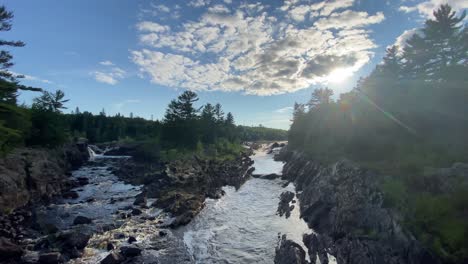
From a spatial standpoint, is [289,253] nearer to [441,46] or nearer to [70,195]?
[70,195]

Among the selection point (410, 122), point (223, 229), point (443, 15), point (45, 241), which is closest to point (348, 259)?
point (223, 229)

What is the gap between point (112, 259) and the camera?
16906 millimetres

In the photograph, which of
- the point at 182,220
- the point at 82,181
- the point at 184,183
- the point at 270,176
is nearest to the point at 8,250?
the point at 182,220

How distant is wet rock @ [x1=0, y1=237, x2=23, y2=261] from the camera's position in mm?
16680

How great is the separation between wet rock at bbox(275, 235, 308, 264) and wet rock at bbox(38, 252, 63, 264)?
14147 mm

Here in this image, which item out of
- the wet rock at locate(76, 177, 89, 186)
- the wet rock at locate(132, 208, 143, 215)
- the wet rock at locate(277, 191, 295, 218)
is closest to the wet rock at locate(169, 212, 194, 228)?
the wet rock at locate(132, 208, 143, 215)

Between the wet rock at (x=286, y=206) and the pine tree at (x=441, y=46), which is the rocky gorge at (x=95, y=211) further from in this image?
the pine tree at (x=441, y=46)

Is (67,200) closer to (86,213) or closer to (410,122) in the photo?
(86,213)

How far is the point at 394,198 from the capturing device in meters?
17.0

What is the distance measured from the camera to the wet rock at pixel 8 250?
16.7 meters

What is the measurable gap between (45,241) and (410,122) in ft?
128

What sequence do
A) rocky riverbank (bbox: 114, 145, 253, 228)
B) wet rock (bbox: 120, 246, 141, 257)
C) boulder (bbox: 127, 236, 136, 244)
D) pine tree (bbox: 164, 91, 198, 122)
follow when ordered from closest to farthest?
wet rock (bbox: 120, 246, 141, 257) < boulder (bbox: 127, 236, 136, 244) < rocky riverbank (bbox: 114, 145, 253, 228) < pine tree (bbox: 164, 91, 198, 122)

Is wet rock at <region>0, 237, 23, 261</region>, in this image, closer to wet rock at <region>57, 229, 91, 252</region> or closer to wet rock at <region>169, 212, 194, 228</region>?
wet rock at <region>57, 229, 91, 252</region>

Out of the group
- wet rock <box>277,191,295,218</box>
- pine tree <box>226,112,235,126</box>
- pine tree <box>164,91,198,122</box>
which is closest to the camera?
wet rock <box>277,191,295,218</box>
